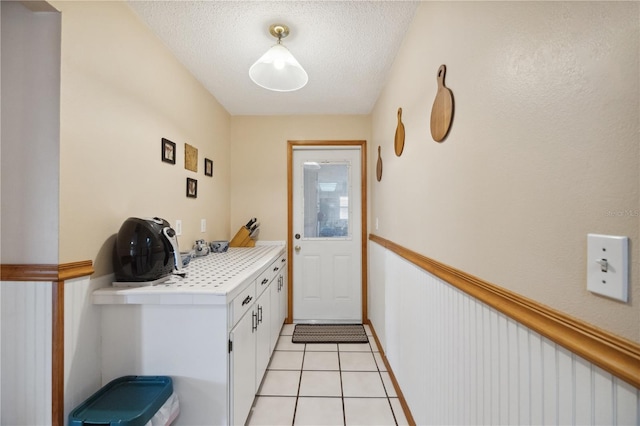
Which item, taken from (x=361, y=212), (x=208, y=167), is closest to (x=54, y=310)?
(x=208, y=167)

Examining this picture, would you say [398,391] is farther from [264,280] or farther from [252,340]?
[264,280]

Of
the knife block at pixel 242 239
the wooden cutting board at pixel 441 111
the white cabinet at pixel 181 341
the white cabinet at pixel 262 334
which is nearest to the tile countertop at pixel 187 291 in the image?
the white cabinet at pixel 181 341

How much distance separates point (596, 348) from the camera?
0.50m

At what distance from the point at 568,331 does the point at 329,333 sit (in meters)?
2.58

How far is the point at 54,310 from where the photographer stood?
107 centimetres

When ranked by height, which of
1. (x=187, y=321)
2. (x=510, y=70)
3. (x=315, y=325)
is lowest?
(x=315, y=325)

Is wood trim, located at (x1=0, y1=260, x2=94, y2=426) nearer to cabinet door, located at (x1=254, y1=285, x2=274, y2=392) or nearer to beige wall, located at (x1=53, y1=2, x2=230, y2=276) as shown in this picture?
beige wall, located at (x1=53, y1=2, x2=230, y2=276)

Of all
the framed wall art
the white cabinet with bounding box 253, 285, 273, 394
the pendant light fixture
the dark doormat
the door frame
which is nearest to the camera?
the pendant light fixture

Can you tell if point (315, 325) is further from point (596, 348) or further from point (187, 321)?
point (596, 348)

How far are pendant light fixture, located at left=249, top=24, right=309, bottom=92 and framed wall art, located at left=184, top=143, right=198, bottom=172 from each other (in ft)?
2.78

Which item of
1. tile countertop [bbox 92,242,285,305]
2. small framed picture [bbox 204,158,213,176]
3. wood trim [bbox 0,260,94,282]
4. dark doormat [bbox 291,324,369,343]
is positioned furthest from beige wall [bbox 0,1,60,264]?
dark doormat [bbox 291,324,369,343]

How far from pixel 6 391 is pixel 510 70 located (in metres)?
2.17

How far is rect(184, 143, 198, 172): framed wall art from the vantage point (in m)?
2.12

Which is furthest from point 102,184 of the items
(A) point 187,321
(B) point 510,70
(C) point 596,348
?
Result: (C) point 596,348
